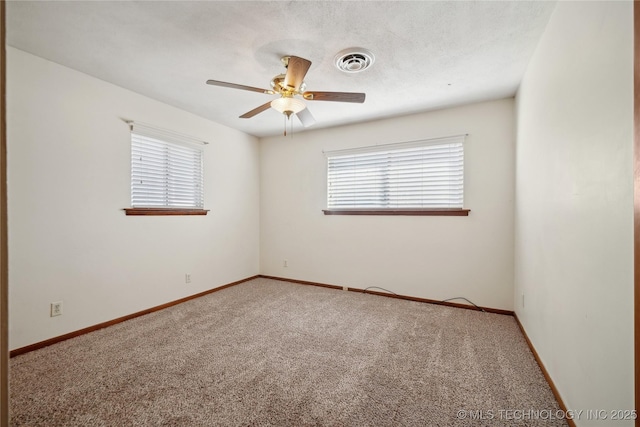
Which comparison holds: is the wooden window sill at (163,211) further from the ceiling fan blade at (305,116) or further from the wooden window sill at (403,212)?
the ceiling fan blade at (305,116)

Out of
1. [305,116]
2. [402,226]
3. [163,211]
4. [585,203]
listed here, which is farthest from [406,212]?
[163,211]

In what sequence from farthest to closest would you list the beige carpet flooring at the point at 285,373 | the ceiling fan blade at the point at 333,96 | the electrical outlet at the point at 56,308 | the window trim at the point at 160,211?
the window trim at the point at 160,211, the electrical outlet at the point at 56,308, the ceiling fan blade at the point at 333,96, the beige carpet flooring at the point at 285,373

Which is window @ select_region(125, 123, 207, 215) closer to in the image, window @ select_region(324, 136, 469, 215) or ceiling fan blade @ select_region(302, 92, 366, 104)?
window @ select_region(324, 136, 469, 215)

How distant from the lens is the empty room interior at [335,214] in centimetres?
141

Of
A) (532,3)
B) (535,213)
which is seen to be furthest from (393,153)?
(532,3)

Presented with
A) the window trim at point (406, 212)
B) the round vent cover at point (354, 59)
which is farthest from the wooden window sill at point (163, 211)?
the round vent cover at point (354, 59)

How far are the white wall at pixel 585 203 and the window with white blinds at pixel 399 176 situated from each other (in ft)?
3.96

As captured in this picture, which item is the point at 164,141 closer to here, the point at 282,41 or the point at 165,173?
the point at 165,173

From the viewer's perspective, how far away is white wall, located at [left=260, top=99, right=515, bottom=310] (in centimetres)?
311

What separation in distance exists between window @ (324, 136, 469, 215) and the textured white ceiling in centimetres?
74

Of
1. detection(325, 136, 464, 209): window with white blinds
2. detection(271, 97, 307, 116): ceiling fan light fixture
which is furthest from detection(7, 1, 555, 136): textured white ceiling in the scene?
detection(325, 136, 464, 209): window with white blinds

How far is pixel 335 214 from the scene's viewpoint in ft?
13.5

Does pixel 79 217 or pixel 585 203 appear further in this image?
pixel 79 217

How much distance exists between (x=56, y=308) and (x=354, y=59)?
3277 mm
